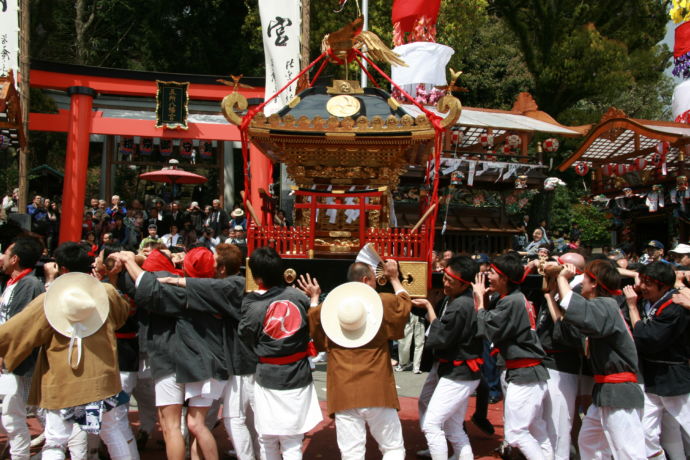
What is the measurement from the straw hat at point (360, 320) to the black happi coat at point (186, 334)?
2.96 ft

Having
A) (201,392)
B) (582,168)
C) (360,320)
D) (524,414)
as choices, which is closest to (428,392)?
(524,414)

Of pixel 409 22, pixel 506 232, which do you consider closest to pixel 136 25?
pixel 409 22

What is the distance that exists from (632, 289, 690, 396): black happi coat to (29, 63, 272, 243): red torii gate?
29.7 ft

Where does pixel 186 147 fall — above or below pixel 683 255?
above

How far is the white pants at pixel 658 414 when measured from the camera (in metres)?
4.52

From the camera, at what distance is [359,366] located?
411cm

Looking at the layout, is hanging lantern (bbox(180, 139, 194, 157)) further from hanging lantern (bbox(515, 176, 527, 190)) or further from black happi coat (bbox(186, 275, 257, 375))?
black happi coat (bbox(186, 275, 257, 375))

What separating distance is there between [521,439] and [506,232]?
442 inches

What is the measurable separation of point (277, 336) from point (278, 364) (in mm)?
A: 195

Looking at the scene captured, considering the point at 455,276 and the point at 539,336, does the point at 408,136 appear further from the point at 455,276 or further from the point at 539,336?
the point at 539,336

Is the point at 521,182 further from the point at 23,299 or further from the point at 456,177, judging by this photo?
the point at 23,299

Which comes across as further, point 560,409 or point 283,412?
point 560,409

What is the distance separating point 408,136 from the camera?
6.15 metres

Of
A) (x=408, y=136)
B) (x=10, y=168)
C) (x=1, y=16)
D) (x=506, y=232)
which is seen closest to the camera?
(x=408, y=136)
